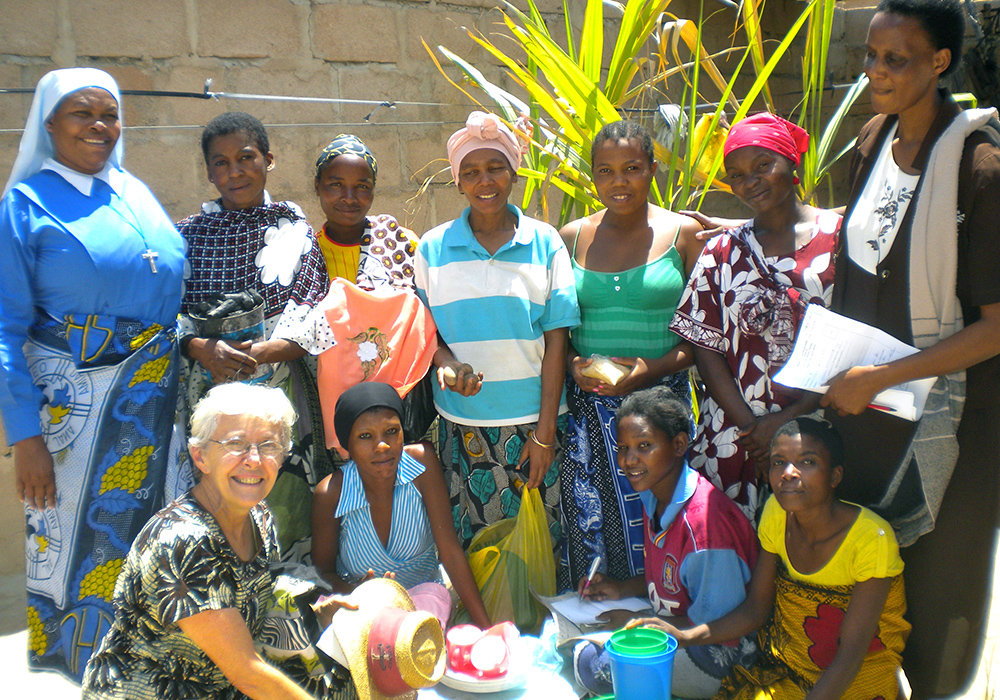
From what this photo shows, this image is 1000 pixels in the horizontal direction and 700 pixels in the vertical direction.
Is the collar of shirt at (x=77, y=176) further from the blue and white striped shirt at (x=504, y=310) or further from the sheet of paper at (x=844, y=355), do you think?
the sheet of paper at (x=844, y=355)

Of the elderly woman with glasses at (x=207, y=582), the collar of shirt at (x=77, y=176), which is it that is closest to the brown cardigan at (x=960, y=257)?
the elderly woman with glasses at (x=207, y=582)

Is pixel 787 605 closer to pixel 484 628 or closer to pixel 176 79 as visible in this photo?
pixel 484 628

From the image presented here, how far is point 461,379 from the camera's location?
113 inches

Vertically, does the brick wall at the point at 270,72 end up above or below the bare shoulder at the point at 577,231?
above

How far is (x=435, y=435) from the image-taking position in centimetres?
367

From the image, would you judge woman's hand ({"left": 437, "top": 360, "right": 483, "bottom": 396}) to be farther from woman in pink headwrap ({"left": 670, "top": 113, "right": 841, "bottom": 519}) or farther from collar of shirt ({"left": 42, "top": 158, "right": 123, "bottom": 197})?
collar of shirt ({"left": 42, "top": 158, "right": 123, "bottom": 197})

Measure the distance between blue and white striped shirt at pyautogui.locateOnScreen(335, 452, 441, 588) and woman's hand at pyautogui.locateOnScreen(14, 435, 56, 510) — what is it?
94cm

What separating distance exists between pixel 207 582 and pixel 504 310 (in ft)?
4.60

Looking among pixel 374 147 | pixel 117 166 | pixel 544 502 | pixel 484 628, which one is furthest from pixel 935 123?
pixel 374 147

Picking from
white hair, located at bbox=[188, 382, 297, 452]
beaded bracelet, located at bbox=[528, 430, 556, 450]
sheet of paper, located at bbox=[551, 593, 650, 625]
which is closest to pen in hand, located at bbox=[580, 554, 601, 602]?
sheet of paper, located at bbox=[551, 593, 650, 625]

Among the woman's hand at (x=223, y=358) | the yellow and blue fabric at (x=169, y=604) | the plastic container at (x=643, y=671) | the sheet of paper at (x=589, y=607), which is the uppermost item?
the woman's hand at (x=223, y=358)

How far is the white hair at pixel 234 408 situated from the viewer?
220 cm

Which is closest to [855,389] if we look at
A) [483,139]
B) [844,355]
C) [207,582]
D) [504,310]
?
[844,355]

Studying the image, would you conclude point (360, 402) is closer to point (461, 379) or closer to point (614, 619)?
point (461, 379)
